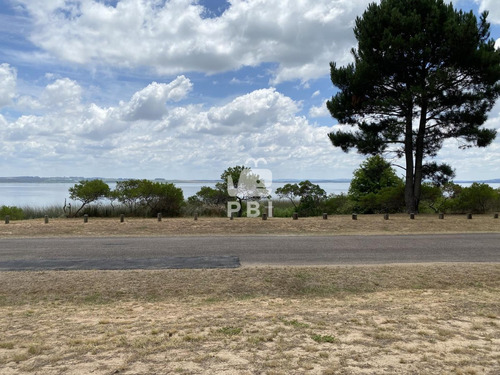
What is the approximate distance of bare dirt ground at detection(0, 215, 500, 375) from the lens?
3.99 metres

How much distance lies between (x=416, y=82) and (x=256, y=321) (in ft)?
62.2

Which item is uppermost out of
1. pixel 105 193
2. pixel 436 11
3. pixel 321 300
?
pixel 436 11

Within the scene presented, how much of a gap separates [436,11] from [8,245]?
70.4 ft

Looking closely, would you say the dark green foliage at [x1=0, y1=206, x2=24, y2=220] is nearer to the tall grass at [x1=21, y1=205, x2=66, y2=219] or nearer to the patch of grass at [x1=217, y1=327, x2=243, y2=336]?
the tall grass at [x1=21, y1=205, x2=66, y2=219]

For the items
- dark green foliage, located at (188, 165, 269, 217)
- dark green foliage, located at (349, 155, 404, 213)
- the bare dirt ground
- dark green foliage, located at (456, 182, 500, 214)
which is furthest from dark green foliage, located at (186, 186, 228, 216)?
the bare dirt ground

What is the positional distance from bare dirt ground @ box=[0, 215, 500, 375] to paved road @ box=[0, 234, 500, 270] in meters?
1.16

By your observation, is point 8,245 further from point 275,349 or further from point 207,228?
point 275,349

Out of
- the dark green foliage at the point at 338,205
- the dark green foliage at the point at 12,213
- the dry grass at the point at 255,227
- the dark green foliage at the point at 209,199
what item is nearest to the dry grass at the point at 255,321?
the dry grass at the point at 255,227

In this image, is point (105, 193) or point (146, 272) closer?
point (146, 272)

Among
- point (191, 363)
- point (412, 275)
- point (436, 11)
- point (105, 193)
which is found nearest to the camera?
point (191, 363)

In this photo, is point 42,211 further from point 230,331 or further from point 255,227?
point 230,331

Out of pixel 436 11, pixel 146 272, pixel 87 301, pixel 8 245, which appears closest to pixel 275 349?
pixel 87 301

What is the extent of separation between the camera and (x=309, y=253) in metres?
Result: 11.1

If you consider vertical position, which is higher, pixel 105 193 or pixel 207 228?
pixel 105 193
